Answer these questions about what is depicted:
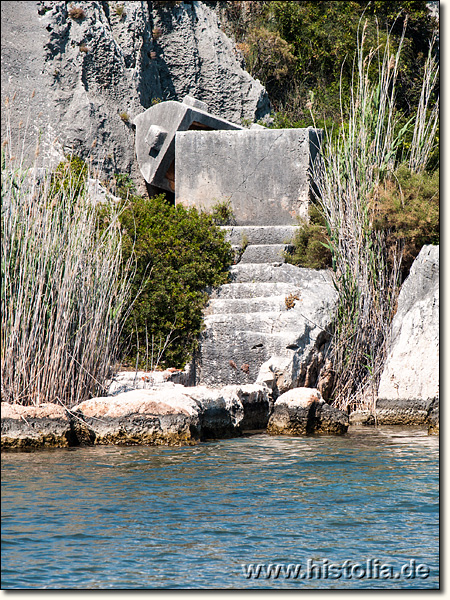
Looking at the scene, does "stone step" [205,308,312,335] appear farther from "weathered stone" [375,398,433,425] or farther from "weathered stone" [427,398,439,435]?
"weathered stone" [427,398,439,435]

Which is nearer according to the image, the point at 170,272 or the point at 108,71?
the point at 170,272

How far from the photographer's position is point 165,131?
12188 mm

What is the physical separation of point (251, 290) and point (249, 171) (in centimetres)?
216

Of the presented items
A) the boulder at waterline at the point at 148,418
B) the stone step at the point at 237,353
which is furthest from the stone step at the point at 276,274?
the boulder at waterline at the point at 148,418

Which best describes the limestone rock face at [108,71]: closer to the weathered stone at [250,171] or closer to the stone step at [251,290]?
the weathered stone at [250,171]

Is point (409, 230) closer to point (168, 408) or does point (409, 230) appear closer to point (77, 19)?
point (168, 408)

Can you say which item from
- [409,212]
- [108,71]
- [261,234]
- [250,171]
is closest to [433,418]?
[409,212]

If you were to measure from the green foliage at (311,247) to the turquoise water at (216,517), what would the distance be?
3.66 metres

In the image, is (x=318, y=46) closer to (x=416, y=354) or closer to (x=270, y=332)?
(x=270, y=332)

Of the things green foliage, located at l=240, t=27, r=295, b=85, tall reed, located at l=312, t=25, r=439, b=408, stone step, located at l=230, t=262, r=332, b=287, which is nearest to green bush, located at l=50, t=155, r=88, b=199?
stone step, located at l=230, t=262, r=332, b=287

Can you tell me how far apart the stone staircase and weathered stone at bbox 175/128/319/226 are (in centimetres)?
136

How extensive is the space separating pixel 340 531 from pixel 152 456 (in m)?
2.18

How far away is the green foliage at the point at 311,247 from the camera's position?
1023 centimetres

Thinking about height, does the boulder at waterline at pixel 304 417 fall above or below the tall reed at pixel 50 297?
below
